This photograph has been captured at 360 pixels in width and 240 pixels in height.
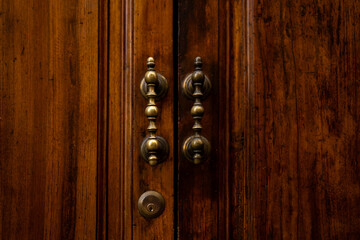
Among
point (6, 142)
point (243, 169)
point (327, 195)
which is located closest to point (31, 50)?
point (6, 142)

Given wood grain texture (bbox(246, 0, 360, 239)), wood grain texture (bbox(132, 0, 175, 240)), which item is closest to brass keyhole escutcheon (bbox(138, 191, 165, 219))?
wood grain texture (bbox(132, 0, 175, 240))

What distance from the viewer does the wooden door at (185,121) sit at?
0.39m

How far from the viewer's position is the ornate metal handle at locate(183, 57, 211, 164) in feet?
1.22

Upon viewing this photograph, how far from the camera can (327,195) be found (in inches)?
15.5

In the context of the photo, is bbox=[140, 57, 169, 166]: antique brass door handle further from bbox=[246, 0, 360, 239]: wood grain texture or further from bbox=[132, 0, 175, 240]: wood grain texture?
bbox=[246, 0, 360, 239]: wood grain texture

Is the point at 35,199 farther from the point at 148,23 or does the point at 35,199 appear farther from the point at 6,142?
the point at 148,23

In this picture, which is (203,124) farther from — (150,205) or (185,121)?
(150,205)

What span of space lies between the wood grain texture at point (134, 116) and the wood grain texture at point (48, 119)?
0.03 metres

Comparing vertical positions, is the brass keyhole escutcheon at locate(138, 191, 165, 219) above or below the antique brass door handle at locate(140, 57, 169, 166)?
below

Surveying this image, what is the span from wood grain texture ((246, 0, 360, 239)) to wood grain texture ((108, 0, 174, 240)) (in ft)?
0.45

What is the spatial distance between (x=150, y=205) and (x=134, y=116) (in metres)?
0.14

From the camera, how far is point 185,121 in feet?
1.30

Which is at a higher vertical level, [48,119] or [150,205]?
[48,119]

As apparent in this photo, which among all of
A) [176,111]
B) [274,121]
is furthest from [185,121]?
[274,121]
